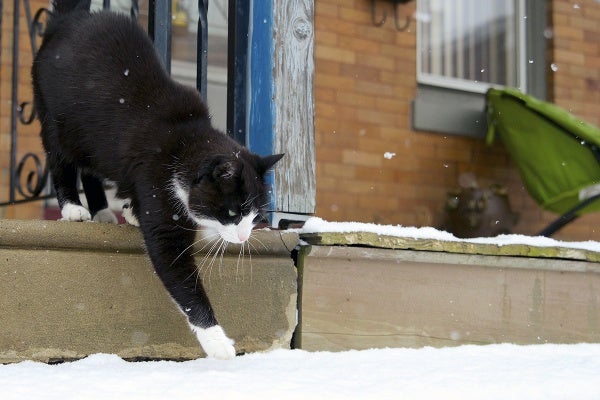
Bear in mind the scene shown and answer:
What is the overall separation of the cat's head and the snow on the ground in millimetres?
358

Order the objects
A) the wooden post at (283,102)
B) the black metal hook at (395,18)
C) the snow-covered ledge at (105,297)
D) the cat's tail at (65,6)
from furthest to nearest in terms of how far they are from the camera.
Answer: the black metal hook at (395,18), the cat's tail at (65,6), the wooden post at (283,102), the snow-covered ledge at (105,297)

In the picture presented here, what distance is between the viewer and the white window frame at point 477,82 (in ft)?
16.0

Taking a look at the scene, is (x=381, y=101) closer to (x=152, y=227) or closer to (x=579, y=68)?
(x=579, y=68)

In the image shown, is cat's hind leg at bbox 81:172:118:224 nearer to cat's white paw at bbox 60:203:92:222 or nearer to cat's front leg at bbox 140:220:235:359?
cat's white paw at bbox 60:203:92:222

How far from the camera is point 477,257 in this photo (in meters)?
2.48

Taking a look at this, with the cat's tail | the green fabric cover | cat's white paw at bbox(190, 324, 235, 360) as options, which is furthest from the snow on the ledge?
the green fabric cover

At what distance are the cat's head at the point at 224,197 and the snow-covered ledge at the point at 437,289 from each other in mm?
329

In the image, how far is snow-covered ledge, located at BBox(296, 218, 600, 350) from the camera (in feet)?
7.50

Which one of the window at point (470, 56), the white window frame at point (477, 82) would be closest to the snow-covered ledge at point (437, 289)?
the window at point (470, 56)

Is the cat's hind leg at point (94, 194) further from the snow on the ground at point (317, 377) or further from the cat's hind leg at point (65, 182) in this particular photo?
the snow on the ground at point (317, 377)

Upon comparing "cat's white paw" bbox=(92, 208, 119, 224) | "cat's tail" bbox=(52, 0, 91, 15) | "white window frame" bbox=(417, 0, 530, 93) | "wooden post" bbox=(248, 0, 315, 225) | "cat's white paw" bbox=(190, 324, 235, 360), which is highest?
"white window frame" bbox=(417, 0, 530, 93)

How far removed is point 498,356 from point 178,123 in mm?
1157

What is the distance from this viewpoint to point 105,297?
77.9 inches

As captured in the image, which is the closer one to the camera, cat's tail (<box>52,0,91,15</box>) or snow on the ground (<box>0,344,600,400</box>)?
snow on the ground (<box>0,344,600,400</box>)
